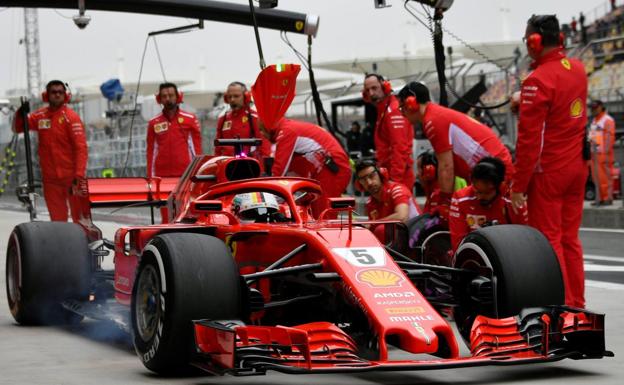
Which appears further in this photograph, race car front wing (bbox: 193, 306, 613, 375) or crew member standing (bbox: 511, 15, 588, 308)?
crew member standing (bbox: 511, 15, 588, 308)

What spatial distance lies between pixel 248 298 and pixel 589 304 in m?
3.64

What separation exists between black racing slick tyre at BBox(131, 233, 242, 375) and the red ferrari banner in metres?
3.52

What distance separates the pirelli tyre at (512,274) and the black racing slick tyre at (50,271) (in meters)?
2.93

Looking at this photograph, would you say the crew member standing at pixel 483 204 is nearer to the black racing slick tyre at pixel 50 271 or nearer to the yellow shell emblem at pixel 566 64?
the yellow shell emblem at pixel 566 64

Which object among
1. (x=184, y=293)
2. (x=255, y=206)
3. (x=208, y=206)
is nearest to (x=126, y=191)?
(x=255, y=206)

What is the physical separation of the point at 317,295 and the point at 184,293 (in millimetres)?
793

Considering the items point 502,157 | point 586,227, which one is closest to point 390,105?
point 502,157

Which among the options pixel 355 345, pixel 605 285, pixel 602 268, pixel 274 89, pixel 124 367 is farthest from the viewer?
pixel 602 268

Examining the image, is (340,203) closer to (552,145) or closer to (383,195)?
(552,145)

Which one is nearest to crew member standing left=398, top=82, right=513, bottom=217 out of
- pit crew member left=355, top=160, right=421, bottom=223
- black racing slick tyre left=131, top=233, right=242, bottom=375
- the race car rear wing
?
pit crew member left=355, top=160, right=421, bottom=223

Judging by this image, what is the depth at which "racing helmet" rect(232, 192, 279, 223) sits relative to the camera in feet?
24.3

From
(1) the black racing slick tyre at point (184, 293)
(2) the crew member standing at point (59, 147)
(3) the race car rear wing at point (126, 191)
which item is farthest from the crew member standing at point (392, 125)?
(1) the black racing slick tyre at point (184, 293)

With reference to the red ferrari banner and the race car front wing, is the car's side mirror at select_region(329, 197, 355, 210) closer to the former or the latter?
the race car front wing

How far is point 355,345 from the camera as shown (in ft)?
19.5
